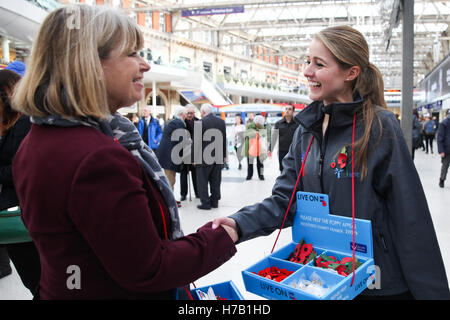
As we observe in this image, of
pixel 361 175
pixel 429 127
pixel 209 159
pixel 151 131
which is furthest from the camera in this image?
pixel 429 127

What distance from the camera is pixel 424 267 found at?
1312 millimetres

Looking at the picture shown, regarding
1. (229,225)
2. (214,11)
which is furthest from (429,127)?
(229,225)

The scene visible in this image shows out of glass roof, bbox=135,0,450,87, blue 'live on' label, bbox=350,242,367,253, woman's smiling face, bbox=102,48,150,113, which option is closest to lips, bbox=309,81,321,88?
blue 'live on' label, bbox=350,242,367,253

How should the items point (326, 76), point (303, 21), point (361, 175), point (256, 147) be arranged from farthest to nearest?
Answer: 1. point (303, 21)
2. point (256, 147)
3. point (326, 76)
4. point (361, 175)

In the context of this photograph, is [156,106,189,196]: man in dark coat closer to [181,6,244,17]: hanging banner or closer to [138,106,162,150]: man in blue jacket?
[138,106,162,150]: man in blue jacket

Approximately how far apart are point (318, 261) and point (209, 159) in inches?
206

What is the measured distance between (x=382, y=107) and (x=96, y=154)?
46.2 inches

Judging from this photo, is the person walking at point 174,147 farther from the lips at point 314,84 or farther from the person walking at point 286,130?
the lips at point 314,84

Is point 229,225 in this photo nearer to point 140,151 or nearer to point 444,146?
point 140,151

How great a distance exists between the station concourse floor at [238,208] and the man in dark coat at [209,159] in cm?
24

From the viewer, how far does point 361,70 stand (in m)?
1.55

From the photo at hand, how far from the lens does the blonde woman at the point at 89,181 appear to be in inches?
33.5

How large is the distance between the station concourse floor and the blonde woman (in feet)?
4.38
